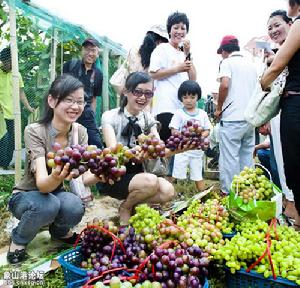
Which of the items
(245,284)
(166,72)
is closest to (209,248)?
(245,284)

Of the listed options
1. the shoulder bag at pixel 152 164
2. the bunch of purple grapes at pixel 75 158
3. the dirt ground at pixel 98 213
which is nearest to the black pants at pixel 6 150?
the dirt ground at pixel 98 213

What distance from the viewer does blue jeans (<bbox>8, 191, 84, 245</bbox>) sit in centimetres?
259

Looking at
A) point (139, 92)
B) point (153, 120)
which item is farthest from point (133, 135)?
point (139, 92)

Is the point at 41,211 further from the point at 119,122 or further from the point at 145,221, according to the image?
the point at 119,122

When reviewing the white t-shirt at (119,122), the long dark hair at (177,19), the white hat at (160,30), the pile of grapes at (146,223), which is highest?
the long dark hair at (177,19)

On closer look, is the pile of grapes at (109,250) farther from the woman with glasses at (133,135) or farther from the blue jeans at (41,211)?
the woman with glasses at (133,135)

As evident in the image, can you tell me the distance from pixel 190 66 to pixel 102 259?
9.61 feet

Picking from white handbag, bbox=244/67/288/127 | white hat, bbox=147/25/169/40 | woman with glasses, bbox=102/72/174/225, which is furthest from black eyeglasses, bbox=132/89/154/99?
white hat, bbox=147/25/169/40

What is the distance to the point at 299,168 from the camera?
268cm

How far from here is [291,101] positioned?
270cm

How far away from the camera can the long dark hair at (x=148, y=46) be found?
445 cm

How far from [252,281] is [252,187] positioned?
1049 millimetres

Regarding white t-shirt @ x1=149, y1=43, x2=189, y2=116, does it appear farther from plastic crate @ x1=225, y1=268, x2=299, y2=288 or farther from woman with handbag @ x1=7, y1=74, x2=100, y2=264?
plastic crate @ x1=225, y1=268, x2=299, y2=288

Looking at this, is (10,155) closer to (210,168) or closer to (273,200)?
(273,200)
